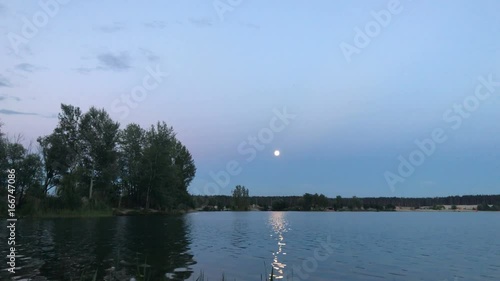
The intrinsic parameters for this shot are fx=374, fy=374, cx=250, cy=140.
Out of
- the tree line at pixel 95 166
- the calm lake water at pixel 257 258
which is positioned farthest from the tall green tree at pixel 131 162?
the calm lake water at pixel 257 258

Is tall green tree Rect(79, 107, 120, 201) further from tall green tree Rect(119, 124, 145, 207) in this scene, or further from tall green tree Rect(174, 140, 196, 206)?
tall green tree Rect(174, 140, 196, 206)

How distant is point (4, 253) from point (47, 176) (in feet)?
199

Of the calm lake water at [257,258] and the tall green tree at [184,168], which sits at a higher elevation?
the tall green tree at [184,168]

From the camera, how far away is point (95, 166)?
8744cm

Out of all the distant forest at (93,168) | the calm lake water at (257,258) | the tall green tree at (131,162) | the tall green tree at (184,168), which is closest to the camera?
the calm lake water at (257,258)

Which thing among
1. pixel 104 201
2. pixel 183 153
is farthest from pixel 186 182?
pixel 104 201

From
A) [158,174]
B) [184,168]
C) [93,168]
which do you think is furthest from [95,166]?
[184,168]

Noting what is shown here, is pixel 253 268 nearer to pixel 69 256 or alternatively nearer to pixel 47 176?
pixel 69 256

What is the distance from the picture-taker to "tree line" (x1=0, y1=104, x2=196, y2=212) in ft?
238

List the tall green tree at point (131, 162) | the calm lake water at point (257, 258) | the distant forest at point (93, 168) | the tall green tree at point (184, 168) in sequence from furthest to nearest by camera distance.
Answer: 1. the tall green tree at point (184, 168)
2. the tall green tree at point (131, 162)
3. the distant forest at point (93, 168)
4. the calm lake water at point (257, 258)

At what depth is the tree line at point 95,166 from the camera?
72.4 m

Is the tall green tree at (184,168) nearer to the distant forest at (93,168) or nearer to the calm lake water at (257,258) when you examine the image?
the distant forest at (93,168)

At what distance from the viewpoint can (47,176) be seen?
266 feet

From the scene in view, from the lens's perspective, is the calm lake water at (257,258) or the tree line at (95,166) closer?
the calm lake water at (257,258)
